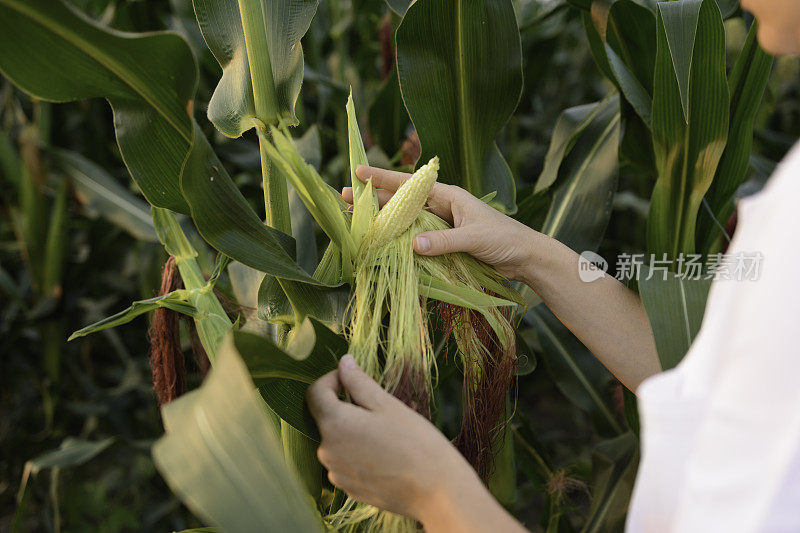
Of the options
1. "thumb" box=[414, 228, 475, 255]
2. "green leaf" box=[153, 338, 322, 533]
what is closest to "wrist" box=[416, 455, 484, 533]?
"green leaf" box=[153, 338, 322, 533]

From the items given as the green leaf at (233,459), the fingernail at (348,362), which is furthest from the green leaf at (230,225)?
the green leaf at (233,459)

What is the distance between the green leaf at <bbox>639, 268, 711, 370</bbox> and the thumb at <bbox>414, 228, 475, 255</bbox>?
0.82 feet

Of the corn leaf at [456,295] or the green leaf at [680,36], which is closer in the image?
the corn leaf at [456,295]

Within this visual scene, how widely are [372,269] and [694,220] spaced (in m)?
0.58

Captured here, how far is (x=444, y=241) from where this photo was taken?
737mm

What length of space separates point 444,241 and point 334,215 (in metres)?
0.13

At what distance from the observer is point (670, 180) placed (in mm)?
1009

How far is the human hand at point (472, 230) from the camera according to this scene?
754 mm

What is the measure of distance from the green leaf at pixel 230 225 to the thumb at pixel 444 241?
4.9 inches

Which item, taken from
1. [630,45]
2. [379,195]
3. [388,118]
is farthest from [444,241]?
[388,118]

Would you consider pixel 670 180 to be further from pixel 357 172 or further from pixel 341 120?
pixel 341 120

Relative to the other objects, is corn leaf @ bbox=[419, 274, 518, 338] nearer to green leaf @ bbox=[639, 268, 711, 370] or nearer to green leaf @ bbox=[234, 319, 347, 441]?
green leaf @ bbox=[234, 319, 347, 441]

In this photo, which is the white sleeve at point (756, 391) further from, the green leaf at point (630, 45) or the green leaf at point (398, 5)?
the green leaf at point (398, 5)

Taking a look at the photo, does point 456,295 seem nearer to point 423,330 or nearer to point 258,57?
point 423,330
